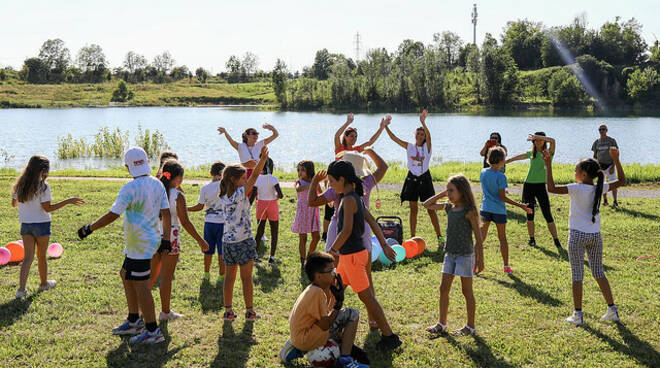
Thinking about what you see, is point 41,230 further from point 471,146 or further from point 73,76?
point 73,76

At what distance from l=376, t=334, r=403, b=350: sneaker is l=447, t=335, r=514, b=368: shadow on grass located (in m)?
0.63

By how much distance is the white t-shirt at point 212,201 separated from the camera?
730 centimetres

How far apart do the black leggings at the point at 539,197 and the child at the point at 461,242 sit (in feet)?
14.9

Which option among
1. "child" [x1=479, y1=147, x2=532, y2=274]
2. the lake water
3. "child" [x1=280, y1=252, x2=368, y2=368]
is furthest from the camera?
the lake water

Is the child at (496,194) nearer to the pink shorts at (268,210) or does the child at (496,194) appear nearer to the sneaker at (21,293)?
the pink shorts at (268,210)

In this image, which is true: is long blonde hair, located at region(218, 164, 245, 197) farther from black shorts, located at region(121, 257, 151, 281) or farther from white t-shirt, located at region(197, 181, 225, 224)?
white t-shirt, located at region(197, 181, 225, 224)

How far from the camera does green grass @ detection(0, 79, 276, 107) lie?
109 m

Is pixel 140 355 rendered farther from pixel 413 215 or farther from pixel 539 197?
pixel 539 197

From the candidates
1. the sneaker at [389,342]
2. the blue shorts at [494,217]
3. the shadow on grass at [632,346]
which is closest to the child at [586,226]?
the shadow on grass at [632,346]

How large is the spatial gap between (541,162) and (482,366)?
5.92 m

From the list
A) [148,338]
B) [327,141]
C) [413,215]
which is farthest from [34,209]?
[327,141]

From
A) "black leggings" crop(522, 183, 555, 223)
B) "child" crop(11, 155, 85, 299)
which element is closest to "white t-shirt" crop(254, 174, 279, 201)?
"child" crop(11, 155, 85, 299)

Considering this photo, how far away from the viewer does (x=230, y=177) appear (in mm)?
5828

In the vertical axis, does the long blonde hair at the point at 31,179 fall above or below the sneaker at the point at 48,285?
above
